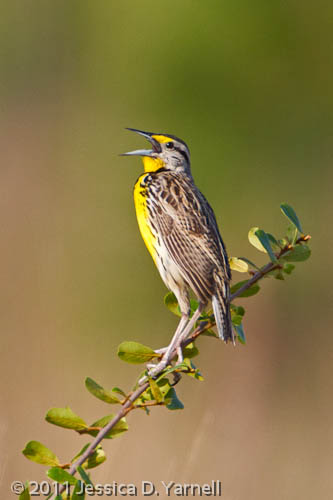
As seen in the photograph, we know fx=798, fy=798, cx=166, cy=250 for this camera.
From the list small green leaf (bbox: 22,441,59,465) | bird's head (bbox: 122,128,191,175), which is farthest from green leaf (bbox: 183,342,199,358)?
bird's head (bbox: 122,128,191,175)

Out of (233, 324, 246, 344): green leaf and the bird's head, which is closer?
(233, 324, 246, 344): green leaf

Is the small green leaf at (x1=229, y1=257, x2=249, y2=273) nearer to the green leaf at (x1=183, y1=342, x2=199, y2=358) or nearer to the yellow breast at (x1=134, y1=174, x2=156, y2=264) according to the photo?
the green leaf at (x1=183, y1=342, x2=199, y2=358)

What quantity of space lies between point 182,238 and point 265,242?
2.45ft

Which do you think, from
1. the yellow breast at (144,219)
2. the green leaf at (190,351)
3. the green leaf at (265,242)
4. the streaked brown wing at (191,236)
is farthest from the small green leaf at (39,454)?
the yellow breast at (144,219)

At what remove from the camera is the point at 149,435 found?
319 centimetres

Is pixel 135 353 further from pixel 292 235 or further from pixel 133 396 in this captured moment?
pixel 292 235

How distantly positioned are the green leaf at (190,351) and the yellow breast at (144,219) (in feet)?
2.13

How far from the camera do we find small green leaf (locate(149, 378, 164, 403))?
121 cm

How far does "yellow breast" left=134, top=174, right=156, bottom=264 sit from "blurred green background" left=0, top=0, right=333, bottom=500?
2.06ft

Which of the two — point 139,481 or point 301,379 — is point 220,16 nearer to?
point 301,379

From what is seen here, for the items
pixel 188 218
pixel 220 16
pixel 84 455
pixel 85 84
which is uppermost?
pixel 220 16

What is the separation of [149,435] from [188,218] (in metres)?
1.37

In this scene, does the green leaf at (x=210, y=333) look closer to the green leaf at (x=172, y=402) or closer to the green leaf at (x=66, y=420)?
the green leaf at (x=172, y=402)

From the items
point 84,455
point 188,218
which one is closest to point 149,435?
point 188,218
